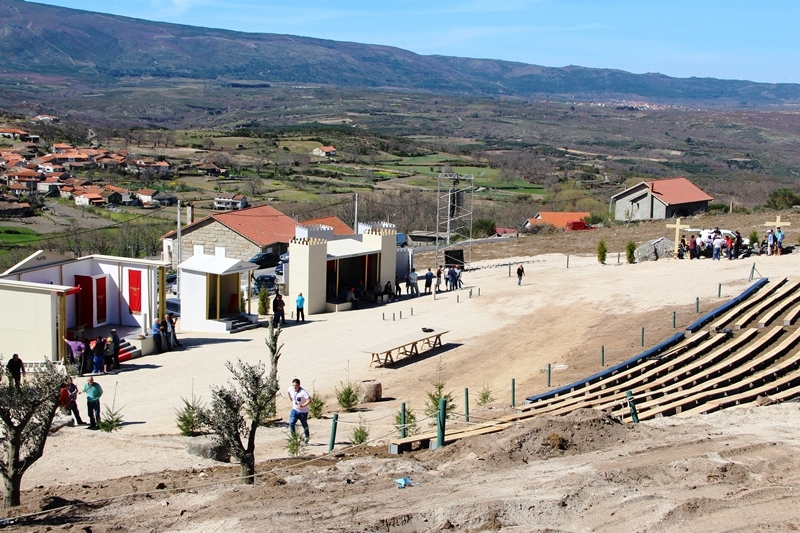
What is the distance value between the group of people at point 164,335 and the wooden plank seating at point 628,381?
10715mm

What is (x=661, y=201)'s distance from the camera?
1906 inches

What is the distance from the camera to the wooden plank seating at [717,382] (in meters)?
14.1

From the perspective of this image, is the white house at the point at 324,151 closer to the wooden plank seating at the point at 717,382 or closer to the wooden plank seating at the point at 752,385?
the wooden plank seating at the point at 717,382

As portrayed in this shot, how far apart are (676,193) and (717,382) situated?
35967 mm

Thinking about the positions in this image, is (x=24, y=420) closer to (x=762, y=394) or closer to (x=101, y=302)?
(x=762, y=394)

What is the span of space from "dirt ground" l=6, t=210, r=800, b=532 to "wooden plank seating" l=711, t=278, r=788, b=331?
1.03 metres

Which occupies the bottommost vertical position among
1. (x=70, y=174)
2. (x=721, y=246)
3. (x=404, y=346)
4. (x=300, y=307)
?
(x=404, y=346)

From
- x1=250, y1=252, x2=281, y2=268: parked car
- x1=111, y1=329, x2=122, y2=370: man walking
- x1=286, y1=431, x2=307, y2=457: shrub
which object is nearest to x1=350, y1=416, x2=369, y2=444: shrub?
x1=286, y1=431, x2=307, y2=457: shrub

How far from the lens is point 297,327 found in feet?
83.0

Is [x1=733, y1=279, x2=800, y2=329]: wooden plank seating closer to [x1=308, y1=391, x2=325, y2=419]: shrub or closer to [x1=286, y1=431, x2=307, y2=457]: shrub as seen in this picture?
[x1=308, y1=391, x2=325, y2=419]: shrub

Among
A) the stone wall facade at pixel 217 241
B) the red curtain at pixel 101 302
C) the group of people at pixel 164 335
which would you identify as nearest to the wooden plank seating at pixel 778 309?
the group of people at pixel 164 335

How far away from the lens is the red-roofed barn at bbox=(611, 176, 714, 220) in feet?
160

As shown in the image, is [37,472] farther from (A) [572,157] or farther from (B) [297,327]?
(A) [572,157]

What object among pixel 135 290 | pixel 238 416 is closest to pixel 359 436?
pixel 238 416
